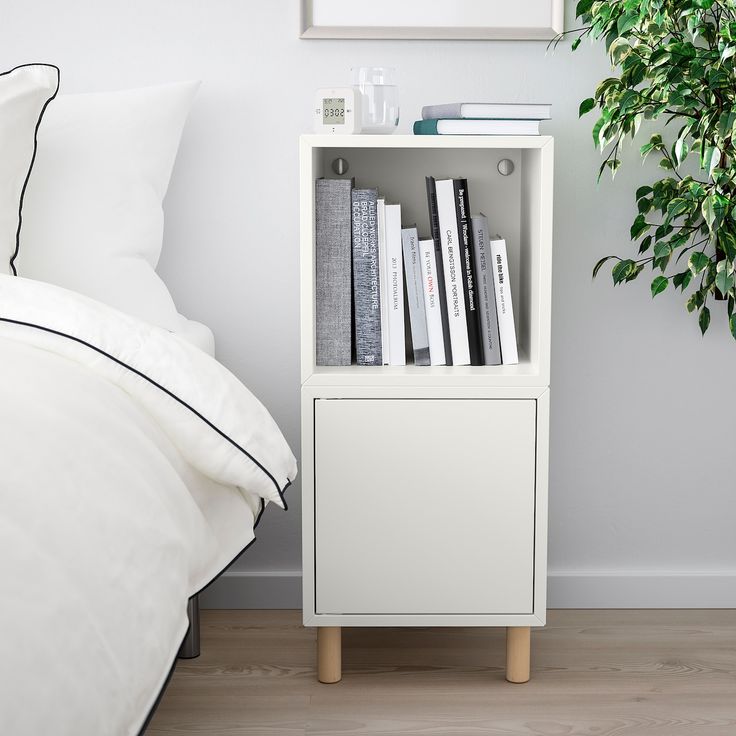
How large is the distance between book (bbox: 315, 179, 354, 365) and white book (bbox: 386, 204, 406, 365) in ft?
0.23

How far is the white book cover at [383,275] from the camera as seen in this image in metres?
1.46

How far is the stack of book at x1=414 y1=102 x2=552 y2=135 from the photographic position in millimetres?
1375

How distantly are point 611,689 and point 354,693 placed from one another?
0.44 meters

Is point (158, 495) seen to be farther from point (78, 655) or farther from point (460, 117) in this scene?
point (460, 117)

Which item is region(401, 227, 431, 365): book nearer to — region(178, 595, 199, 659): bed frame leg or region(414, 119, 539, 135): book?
region(414, 119, 539, 135): book

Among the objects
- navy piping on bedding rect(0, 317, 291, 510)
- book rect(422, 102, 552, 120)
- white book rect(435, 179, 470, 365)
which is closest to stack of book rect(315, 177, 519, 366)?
white book rect(435, 179, 470, 365)

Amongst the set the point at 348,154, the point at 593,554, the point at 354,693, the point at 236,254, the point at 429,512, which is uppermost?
the point at 348,154

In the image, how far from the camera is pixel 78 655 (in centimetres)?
62

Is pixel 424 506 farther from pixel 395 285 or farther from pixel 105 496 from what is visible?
pixel 105 496

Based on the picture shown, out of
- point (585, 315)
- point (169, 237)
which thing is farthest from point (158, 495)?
point (585, 315)

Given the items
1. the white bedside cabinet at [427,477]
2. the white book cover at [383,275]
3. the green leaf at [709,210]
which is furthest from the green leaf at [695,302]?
the white book cover at [383,275]

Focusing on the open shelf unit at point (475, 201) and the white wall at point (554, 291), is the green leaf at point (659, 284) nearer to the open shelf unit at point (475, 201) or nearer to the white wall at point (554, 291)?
the white wall at point (554, 291)

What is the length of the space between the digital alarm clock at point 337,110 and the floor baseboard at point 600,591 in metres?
0.94

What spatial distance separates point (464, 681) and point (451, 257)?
2.45 ft
